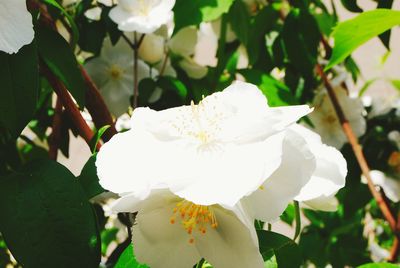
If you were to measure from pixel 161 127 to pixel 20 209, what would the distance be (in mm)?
130

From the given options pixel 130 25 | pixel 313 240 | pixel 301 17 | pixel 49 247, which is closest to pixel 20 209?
pixel 49 247

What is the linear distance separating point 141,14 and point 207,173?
0.44 meters

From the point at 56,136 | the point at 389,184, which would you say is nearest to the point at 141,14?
the point at 56,136

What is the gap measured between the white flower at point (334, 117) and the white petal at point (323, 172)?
61 cm

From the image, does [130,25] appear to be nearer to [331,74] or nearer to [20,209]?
[20,209]

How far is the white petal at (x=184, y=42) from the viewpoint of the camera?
0.88m

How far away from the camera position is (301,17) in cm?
85

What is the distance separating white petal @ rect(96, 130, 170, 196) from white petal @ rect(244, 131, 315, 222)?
0.22ft

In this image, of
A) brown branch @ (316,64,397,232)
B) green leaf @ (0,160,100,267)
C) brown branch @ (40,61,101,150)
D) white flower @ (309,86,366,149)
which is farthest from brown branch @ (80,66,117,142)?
white flower @ (309,86,366,149)

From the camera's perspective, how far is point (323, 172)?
1.36 feet

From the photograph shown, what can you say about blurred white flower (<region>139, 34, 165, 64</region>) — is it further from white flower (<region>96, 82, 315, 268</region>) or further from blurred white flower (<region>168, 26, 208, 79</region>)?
white flower (<region>96, 82, 315, 268</region>)

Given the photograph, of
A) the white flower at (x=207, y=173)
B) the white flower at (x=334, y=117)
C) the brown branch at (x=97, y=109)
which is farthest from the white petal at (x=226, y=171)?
the white flower at (x=334, y=117)

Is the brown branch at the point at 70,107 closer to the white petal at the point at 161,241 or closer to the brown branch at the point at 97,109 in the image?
the brown branch at the point at 97,109

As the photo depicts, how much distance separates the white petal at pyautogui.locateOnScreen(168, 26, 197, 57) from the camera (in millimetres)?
877
